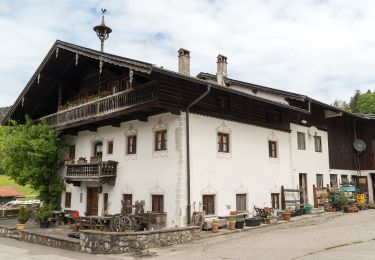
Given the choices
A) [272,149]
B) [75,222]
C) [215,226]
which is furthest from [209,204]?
[75,222]

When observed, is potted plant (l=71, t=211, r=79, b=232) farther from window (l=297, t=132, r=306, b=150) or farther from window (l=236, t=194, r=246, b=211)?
window (l=297, t=132, r=306, b=150)

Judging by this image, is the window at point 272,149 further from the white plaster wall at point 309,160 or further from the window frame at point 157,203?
the window frame at point 157,203

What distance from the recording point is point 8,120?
89.6ft

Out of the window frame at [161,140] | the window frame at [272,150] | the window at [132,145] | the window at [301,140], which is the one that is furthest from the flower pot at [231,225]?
the window at [301,140]

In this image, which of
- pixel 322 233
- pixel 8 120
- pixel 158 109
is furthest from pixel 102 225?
pixel 8 120

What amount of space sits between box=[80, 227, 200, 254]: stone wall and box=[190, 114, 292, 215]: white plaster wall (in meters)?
3.15

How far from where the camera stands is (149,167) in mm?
18359

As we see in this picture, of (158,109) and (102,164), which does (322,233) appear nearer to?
(158,109)

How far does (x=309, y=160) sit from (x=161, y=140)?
11.5 m

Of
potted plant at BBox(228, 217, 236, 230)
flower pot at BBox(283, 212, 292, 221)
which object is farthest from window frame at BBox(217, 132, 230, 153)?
flower pot at BBox(283, 212, 292, 221)

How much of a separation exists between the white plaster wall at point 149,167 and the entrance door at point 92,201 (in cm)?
48

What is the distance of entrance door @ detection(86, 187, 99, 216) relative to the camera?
21836 millimetres

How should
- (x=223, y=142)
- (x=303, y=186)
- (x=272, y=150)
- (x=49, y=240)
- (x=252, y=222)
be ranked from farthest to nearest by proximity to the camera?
(x=303, y=186), (x=272, y=150), (x=223, y=142), (x=252, y=222), (x=49, y=240)

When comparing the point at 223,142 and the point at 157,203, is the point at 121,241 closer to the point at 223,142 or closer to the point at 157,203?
the point at 157,203
